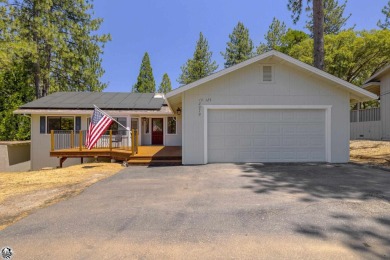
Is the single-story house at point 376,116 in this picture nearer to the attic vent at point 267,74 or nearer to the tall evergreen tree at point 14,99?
the attic vent at point 267,74

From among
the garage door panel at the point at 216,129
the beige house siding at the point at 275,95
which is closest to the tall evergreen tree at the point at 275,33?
the beige house siding at the point at 275,95

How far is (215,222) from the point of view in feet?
13.4

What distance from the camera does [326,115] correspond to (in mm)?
10422

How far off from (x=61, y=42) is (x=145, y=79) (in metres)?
18.3

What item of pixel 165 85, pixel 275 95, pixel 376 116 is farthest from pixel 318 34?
pixel 165 85

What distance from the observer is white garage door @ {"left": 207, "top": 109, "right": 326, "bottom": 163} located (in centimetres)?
1047

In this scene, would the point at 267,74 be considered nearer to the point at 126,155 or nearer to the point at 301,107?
the point at 301,107

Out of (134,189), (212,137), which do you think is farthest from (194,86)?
(134,189)

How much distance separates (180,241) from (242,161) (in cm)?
746

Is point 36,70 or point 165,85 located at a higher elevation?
point 165,85

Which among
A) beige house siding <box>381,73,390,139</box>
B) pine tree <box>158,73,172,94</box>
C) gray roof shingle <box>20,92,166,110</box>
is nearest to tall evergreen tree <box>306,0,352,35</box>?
beige house siding <box>381,73,390,139</box>

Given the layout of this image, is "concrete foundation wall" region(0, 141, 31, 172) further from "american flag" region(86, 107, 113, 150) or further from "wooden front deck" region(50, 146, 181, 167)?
"american flag" region(86, 107, 113, 150)

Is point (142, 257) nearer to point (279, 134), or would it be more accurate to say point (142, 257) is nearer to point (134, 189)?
point (134, 189)

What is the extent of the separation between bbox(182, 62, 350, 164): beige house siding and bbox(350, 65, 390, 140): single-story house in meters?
10.4
